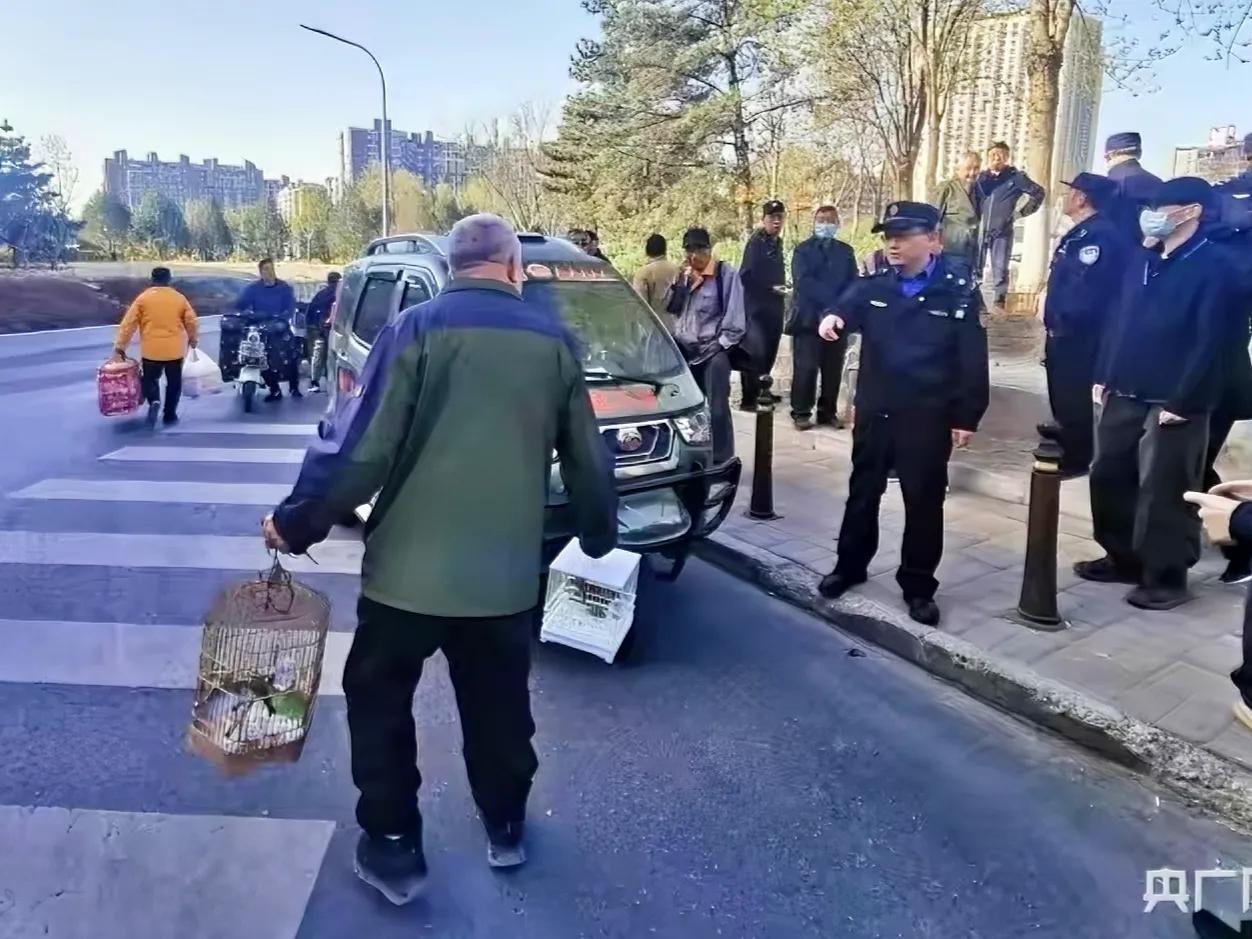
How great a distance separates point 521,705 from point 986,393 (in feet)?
9.40

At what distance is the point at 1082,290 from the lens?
19.9 ft

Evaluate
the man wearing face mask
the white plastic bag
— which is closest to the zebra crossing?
the white plastic bag

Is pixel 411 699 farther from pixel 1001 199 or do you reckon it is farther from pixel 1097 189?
pixel 1001 199

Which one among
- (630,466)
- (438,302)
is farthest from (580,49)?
(438,302)

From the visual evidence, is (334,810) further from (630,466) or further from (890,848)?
(630,466)

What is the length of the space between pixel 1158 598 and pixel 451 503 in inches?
156

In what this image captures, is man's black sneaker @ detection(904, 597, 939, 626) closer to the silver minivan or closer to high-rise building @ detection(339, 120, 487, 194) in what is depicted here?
the silver minivan

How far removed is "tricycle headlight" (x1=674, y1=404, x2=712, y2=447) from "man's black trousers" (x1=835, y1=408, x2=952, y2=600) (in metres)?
0.87

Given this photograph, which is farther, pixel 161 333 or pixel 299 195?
pixel 299 195

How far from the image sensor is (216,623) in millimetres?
3166

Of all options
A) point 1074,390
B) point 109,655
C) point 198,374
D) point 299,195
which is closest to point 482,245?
point 109,655

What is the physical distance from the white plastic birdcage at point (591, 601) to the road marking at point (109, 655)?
101 centimetres

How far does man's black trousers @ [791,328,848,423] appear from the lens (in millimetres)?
9133

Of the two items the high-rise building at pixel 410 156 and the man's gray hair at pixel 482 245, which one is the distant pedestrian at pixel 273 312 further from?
the high-rise building at pixel 410 156
